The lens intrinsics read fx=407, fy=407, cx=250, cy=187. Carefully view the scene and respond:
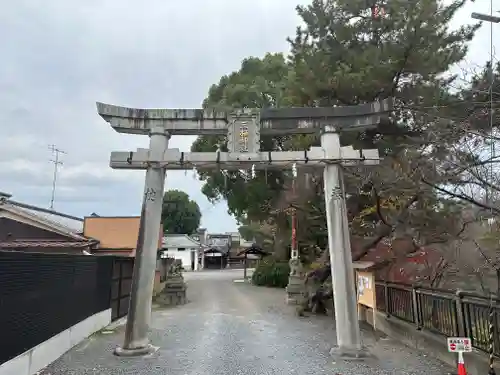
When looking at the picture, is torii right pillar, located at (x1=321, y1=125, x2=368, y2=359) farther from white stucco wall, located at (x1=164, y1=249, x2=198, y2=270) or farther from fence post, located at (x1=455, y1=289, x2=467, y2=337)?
white stucco wall, located at (x1=164, y1=249, x2=198, y2=270)

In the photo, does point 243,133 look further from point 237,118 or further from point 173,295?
point 173,295

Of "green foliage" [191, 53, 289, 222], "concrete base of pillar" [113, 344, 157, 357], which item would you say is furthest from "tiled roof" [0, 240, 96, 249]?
"concrete base of pillar" [113, 344, 157, 357]

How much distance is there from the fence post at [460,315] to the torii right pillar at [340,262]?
1.84 m

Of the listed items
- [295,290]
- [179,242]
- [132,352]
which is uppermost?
[179,242]

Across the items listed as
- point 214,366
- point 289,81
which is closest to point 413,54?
point 289,81

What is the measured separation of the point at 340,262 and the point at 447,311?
2.06 m

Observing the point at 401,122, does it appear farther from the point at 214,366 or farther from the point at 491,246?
the point at 214,366

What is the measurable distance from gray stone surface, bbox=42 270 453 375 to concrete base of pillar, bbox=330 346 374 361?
0.17 meters

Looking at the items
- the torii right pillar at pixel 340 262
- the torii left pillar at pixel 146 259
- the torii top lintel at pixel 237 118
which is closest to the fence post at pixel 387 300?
the torii right pillar at pixel 340 262

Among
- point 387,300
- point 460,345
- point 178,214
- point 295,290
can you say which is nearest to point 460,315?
point 460,345

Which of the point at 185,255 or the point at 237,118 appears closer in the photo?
the point at 237,118

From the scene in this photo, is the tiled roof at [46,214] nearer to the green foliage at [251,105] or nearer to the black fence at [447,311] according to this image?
the green foliage at [251,105]

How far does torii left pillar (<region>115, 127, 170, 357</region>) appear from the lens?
26.1 ft

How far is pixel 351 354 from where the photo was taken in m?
7.59
